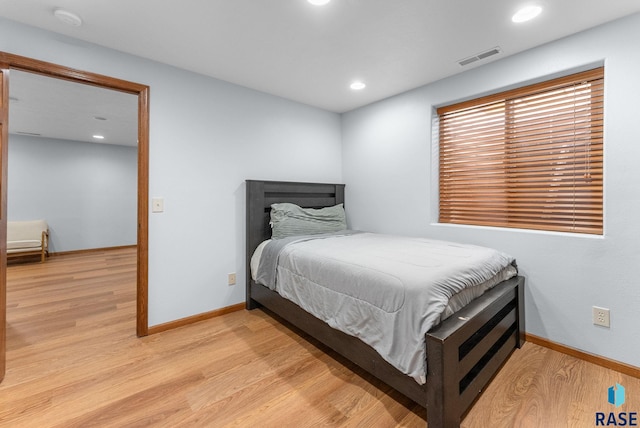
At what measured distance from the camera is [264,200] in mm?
2979

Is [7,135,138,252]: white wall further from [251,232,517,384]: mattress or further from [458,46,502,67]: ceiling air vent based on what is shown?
[458,46,502,67]: ceiling air vent

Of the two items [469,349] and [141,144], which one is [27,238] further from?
[469,349]

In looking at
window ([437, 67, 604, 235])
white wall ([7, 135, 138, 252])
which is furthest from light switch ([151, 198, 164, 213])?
white wall ([7, 135, 138, 252])

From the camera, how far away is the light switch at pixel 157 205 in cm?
239

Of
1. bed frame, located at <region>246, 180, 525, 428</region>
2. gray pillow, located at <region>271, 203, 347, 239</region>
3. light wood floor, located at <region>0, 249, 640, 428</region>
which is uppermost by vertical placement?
gray pillow, located at <region>271, 203, 347, 239</region>

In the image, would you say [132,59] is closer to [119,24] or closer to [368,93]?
[119,24]

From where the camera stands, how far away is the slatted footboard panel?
127cm

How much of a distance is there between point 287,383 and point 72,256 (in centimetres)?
606

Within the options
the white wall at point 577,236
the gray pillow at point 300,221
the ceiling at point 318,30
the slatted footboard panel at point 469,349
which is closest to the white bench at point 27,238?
the ceiling at point 318,30

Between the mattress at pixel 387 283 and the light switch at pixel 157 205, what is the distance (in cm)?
101

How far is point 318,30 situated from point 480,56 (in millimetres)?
1351

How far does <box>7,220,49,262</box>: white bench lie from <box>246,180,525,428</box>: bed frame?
4.92 meters

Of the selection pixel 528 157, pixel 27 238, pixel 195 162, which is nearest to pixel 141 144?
pixel 195 162

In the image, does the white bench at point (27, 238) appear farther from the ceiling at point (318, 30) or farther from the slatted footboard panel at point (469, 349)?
the slatted footboard panel at point (469, 349)
